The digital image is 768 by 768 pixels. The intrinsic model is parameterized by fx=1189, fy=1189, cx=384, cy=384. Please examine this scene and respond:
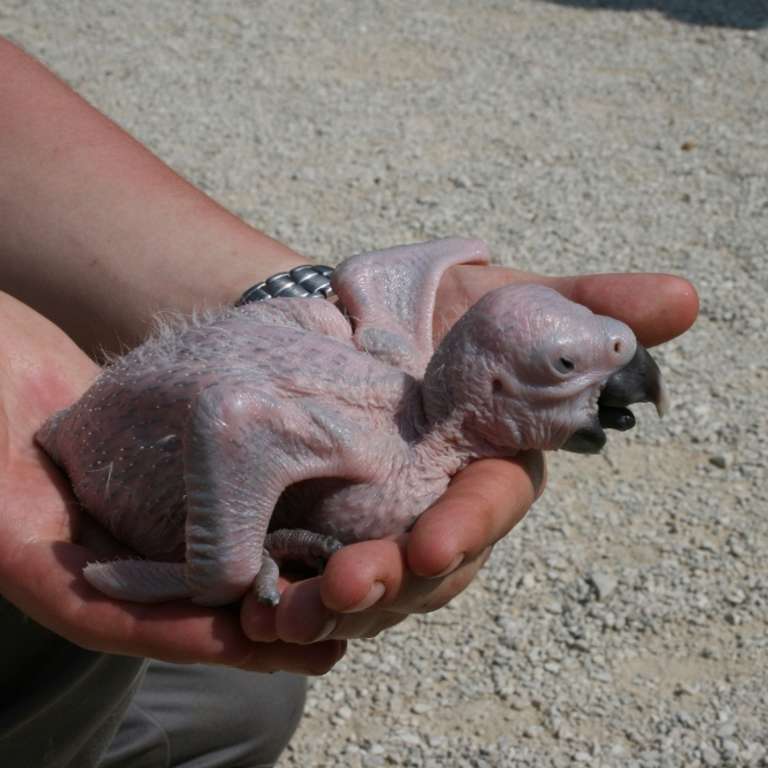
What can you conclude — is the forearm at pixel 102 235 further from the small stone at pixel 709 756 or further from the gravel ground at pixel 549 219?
the small stone at pixel 709 756

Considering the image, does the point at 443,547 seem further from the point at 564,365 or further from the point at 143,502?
the point at 143,502

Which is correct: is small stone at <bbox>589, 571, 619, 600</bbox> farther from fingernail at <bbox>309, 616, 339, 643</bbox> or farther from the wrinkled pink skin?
fingernail at <bbox>309, 616, 339, 643</bbox>

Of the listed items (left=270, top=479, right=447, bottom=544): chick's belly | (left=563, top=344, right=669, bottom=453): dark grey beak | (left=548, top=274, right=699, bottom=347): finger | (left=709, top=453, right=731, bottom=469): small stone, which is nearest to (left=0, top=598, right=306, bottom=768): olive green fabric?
(left=270, top=479, right=447, bottom=544): chick's belly

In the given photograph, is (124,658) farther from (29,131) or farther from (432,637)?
(432,637)

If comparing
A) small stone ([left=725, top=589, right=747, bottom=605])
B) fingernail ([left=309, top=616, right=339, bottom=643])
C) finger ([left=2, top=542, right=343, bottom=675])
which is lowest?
small stone ([left=725, top=589, right=747, bottom=605])

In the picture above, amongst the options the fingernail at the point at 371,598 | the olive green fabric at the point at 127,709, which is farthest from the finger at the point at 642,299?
the olive green fabric at the point at 127,709

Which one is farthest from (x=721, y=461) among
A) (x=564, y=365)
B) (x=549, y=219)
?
(x=564, y=365)

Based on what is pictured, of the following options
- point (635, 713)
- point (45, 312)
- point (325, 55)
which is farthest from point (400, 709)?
point (325, 55)
